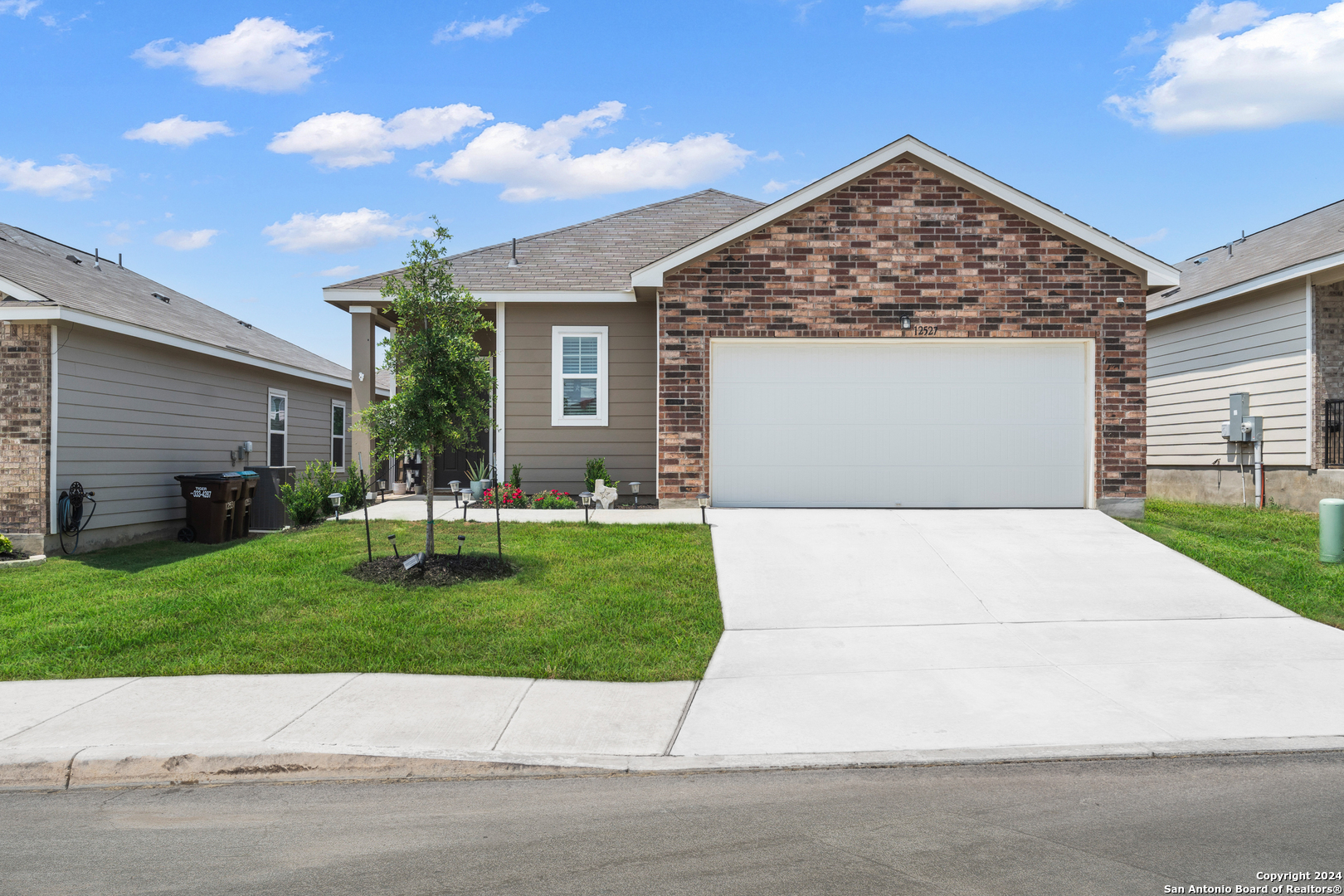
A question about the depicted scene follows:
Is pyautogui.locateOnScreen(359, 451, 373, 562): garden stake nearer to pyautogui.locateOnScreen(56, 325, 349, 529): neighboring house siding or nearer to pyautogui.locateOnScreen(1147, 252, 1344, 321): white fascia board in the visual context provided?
pyautogui.locateOnScreen(56, 325, 349, 529): neighboring house siding

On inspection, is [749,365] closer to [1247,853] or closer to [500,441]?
[500,441]

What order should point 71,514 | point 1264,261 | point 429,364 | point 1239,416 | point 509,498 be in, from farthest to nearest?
point 1264,261 < point 1239,416 < point 509,498 < point 71,514 < point 429,364

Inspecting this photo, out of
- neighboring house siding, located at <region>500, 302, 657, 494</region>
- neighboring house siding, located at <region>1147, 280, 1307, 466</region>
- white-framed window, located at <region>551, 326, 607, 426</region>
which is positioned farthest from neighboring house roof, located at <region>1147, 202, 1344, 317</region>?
white-framed window, located at <region>551, 326, 607, 426</region>

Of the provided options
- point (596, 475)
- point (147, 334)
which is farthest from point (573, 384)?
point (147, 334)

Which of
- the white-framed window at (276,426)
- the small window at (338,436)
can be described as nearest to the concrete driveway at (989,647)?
the white-framed window at (276,426)

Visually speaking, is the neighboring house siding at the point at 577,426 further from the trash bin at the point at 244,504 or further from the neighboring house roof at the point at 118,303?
the neighboring house roof at the point at 118,303

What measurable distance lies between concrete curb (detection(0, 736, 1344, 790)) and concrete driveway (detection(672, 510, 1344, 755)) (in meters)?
0.14

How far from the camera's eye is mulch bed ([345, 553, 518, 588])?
887 centimetres

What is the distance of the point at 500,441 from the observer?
14.1 metres

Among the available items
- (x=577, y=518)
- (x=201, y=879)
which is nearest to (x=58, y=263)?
(x=577, y=518)

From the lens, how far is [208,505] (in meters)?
14.3

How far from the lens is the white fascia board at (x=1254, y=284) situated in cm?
1339

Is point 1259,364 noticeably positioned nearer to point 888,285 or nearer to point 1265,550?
point 1265,550

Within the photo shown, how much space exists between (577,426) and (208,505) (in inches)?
245
